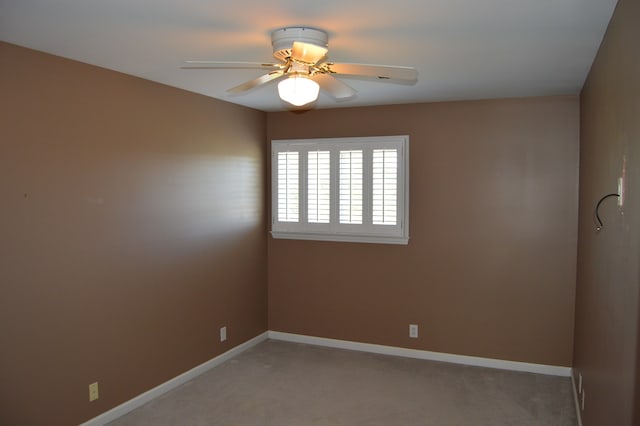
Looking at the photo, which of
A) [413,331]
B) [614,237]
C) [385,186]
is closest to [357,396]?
[413,331]

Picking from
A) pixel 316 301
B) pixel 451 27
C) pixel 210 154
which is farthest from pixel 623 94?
pixel 316 301

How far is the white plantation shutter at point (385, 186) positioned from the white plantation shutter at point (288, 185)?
2.69 ft

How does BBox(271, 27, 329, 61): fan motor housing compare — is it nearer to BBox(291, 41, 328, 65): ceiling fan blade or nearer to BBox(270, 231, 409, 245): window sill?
BBox(291, 41, 328, 65): ceiling fan blade

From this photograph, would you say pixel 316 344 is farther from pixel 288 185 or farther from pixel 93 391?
pixel 93 391

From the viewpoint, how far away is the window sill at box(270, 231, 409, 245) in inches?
185

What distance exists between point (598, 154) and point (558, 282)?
5.70 feet

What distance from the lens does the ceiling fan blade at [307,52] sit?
2.30 m

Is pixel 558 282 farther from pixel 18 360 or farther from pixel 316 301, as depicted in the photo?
pixel 18 360

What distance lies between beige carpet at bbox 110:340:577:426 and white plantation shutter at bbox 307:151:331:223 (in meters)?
1.40

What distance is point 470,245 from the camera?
4.48 m

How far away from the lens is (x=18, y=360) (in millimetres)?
2820

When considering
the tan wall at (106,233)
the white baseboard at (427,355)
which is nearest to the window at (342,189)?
the tan wall at (106,233)

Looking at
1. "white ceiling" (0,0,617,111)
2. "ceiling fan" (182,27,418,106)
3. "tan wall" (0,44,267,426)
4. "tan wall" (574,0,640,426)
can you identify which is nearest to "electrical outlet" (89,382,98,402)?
"tan wall" (0,44,267,426)

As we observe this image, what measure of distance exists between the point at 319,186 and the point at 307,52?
2609mm
